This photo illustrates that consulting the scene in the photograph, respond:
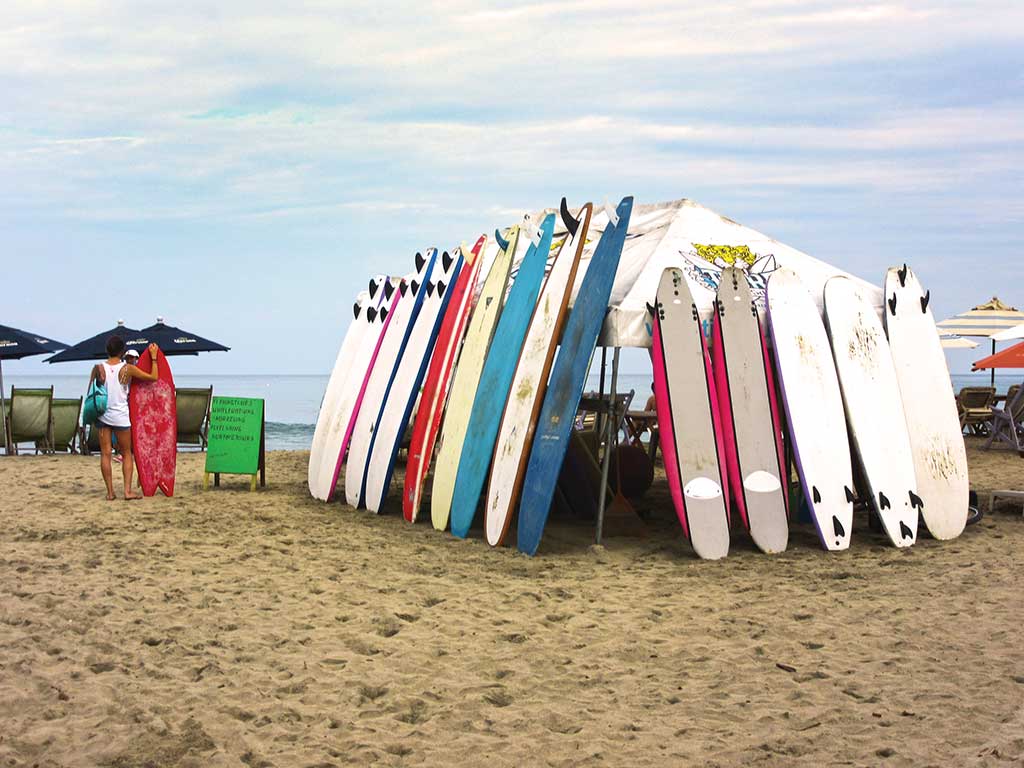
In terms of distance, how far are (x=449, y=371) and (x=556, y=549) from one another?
5.72 ft

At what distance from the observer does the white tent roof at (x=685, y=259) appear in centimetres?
666

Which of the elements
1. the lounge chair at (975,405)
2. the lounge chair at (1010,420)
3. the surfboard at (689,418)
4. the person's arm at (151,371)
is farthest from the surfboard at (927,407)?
the lounge chair at (975,405)

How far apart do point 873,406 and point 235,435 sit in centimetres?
553

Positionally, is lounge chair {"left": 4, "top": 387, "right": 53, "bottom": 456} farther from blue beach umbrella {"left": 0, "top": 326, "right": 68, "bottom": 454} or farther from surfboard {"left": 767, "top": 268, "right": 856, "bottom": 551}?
surfboard {"left": 767, "top": 268, "right": 856, "bottom": 551}

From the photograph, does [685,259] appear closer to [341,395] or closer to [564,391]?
[564,391]

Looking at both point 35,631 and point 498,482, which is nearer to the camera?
point 35,631

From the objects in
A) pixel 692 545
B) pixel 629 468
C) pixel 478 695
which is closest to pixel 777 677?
pixel 478 695

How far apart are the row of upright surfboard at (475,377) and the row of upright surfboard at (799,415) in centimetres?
63

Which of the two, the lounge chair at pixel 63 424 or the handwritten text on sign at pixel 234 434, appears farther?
the lounge chair at pixel 63 424

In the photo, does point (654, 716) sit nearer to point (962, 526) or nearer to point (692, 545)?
point (692, 545)

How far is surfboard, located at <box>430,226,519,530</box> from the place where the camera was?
7348 mm

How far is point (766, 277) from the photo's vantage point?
750cm

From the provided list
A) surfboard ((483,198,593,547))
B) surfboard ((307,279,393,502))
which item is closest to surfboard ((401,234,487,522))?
surfboard ((483,198,593,547))

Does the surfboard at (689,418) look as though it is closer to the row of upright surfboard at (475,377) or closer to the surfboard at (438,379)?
the row of upright surfboard at (475,377)
